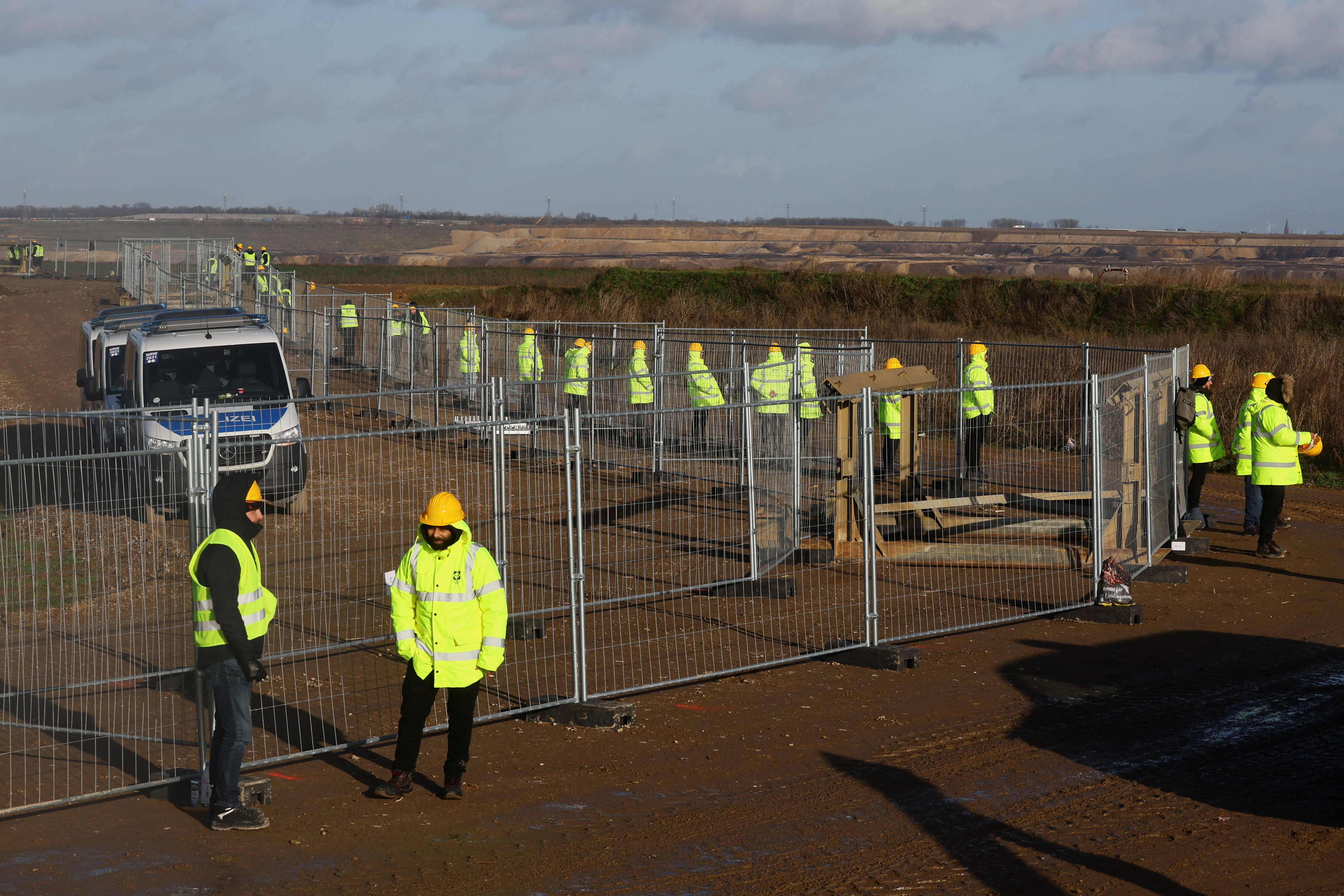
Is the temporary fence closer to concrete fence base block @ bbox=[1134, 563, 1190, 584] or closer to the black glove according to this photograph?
concrete fence base block @ bbox=[1134, 563, 1190, 584]

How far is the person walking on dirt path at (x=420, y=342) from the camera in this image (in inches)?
954

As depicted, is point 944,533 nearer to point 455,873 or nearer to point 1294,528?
point 1294,528

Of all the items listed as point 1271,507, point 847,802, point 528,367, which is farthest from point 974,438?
point 847,802

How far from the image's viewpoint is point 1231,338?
24844 millimetres

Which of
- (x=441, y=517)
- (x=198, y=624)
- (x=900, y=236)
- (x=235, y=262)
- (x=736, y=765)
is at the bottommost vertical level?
(x=736, y=765)

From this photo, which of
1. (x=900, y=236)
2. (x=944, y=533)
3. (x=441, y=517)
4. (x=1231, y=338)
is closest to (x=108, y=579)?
(x=441, y=517)

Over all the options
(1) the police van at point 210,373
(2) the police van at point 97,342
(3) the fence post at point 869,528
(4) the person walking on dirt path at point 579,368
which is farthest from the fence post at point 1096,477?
(2) the police van at point 97,342

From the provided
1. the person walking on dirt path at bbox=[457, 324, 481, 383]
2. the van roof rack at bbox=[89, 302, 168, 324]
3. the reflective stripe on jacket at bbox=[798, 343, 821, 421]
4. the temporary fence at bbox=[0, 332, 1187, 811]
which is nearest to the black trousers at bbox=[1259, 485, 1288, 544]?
the temporary fence at bbox=[0, 332, 1187, 811]

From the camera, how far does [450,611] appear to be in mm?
6090

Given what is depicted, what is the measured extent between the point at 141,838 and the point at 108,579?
575cm

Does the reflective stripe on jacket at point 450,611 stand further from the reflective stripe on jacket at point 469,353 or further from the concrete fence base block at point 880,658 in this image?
the reflective stripe on jacket at point 469,353

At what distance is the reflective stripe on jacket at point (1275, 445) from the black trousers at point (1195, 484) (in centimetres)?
104

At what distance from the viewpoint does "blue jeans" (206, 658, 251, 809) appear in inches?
228

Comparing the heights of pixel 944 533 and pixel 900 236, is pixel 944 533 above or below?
below
